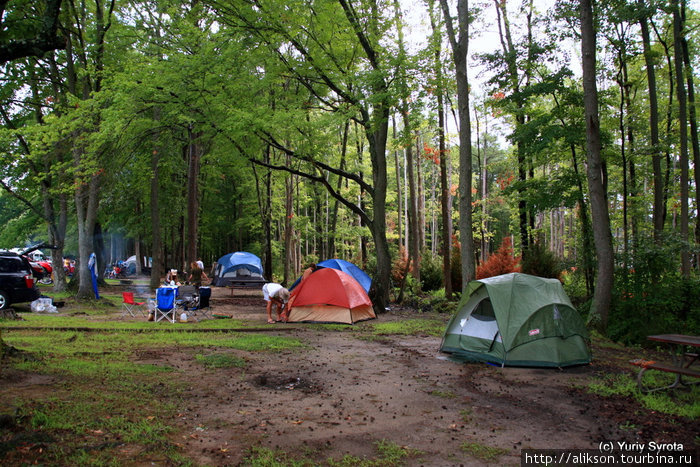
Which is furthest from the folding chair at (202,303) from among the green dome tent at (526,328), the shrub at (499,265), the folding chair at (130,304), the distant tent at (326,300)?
the shrub at (499,265)

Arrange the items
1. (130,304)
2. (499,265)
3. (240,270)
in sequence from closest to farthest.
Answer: (130,304) < (499,265) < (240,270)

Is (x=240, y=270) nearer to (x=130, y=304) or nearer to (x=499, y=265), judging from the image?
(x=130, y=304)

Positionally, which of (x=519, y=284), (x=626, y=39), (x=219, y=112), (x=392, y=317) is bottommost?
(x=392, y=317)

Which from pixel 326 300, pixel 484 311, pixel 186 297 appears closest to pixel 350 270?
pixel 326 300

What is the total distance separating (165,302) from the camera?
12312mm

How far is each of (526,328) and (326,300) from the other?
20.9 feet

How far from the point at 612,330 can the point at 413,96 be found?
8.56 metres

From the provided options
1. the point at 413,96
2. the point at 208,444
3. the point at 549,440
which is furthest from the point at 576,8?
the point at 208,444

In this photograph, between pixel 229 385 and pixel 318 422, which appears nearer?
pixel 318 422

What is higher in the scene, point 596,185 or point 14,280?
point 596,185

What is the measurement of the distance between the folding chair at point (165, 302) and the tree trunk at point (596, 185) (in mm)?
11060

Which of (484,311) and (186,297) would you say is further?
(186,297)

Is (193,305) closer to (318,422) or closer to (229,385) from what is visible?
(229,385)

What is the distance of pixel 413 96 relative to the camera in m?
13.9
